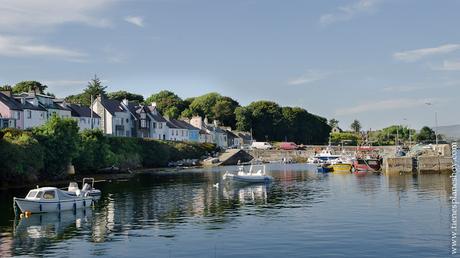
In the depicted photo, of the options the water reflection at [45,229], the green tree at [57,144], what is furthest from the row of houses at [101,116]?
the water reflection at [45,229]

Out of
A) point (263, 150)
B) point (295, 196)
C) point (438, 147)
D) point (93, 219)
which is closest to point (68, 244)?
point (93, 219)

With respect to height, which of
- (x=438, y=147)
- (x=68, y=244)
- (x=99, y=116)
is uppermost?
(x=99, y=116)

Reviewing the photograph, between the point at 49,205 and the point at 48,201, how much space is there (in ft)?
1.62

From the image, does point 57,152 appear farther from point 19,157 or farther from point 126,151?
point 126,151

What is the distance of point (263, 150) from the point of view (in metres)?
194

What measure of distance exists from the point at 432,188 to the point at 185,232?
4238 centimetres

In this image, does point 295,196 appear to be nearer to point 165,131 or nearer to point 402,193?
point 402,193

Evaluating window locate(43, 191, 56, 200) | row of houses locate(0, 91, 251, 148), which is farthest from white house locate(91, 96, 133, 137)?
window locate(43, 191, 56, 200)

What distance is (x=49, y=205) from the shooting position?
53.3m

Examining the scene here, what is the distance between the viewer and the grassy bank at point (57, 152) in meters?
81.0

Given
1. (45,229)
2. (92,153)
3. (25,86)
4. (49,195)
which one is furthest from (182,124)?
(45,229)

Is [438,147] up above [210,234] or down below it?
above

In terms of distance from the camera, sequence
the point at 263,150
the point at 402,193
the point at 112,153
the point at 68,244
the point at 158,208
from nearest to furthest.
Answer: the point at 68,244
the point at 158,208
the point at 402,193
the point at 112,153
the point at 263,150

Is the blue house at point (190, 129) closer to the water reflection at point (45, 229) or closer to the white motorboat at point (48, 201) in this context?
the white motorboat at point (48, 201)
